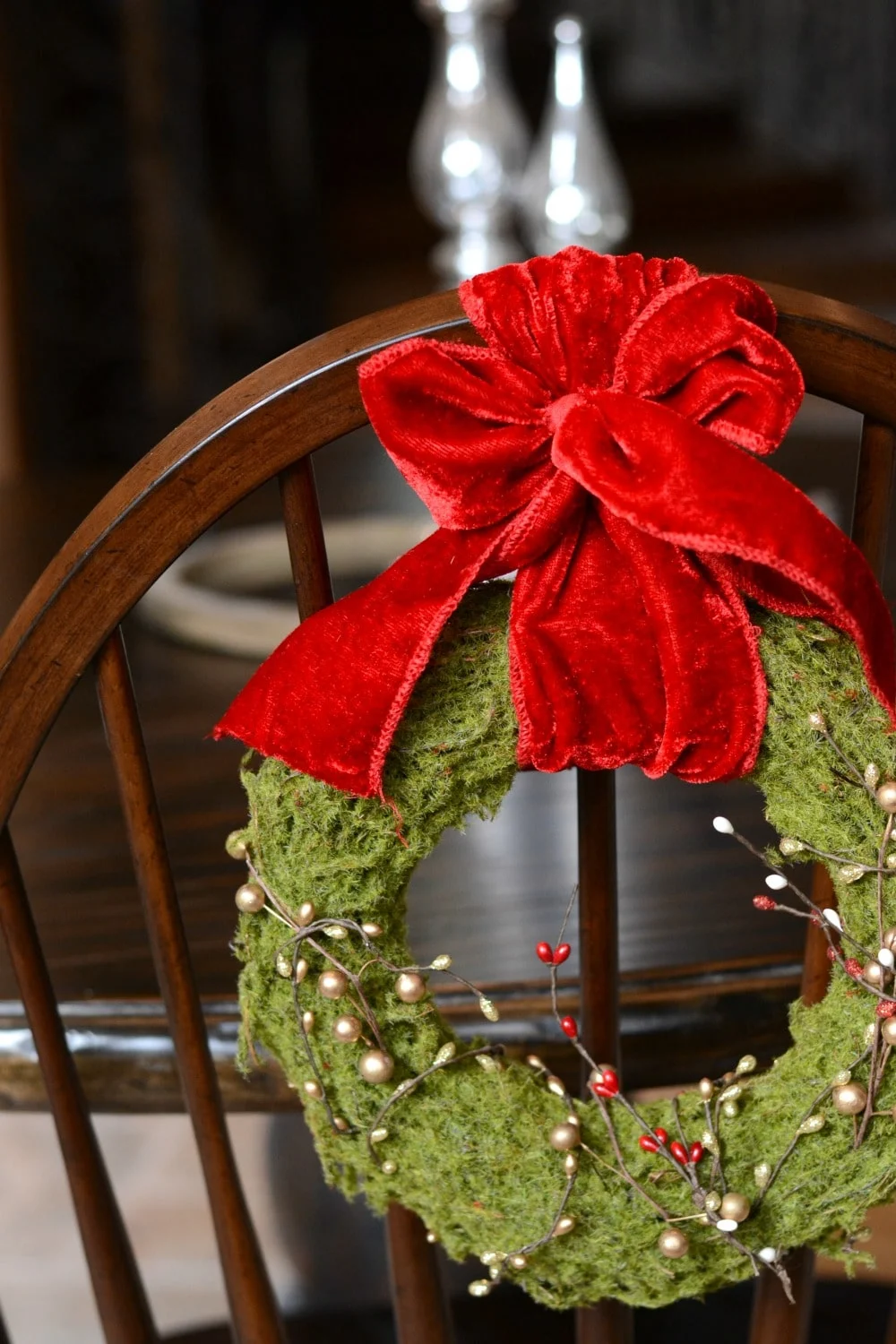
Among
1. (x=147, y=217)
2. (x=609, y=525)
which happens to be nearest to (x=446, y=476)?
(x=609, y=525)

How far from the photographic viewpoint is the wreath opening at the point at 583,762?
18.2 inches

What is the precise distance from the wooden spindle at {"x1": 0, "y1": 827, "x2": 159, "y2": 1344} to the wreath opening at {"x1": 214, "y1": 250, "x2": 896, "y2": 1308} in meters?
0.08

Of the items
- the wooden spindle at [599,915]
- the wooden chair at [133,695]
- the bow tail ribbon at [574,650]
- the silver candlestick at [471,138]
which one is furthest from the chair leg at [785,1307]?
the silver candlestick at [471,138]

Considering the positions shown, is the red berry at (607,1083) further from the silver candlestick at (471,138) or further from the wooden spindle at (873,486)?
the silver candlestick at (471,138)

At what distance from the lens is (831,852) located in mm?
512

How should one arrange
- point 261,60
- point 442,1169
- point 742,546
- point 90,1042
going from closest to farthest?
1. point 742,546
2. point 442,1169
3. point 90,1042
4. point 261,60

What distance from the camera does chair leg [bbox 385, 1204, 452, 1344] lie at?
598 millimetres

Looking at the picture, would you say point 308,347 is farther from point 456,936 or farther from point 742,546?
point 456,936

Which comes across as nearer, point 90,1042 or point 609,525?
point 609,525

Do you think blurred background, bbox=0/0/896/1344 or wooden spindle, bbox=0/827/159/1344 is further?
blurred background, bbox=0/0/896/1344

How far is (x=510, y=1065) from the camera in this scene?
1.87 feet

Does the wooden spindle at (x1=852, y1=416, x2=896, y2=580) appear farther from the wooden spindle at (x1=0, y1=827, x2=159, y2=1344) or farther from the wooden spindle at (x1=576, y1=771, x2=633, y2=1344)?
the wooden spindle at (x1=0, y1=827, x2=159, y2=1344)

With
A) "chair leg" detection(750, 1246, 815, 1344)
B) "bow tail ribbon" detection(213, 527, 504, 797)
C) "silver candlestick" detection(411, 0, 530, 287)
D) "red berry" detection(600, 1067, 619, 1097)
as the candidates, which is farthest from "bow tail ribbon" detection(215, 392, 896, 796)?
"silver candlestick" detection(411, 0, 530, 287)

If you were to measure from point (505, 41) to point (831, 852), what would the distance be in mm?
4984
